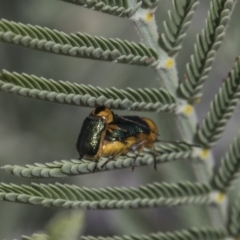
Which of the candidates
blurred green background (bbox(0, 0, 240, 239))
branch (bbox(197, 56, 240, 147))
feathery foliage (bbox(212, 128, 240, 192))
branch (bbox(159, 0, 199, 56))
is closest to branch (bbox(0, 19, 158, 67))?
branch (bbox(159, 0, 199, 56))

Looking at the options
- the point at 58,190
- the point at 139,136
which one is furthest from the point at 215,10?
the point at 58,190

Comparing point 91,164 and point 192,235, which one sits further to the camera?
point 192,235

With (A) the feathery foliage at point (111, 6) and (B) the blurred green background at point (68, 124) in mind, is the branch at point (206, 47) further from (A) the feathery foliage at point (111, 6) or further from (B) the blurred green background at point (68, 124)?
(B) the blurred green background at point (68, 124)

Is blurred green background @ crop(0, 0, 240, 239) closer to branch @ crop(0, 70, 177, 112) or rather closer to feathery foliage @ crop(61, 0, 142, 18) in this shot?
branch @ crop(0, 70, 177, 112)

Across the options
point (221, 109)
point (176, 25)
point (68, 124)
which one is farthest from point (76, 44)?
point (68, 124)

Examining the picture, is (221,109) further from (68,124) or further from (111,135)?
(68,124)

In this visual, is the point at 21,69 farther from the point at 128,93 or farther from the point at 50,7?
the point at 128,93

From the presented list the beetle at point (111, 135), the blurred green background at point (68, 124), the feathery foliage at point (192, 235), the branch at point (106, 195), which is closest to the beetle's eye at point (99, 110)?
the beetle at point (111, 135)
